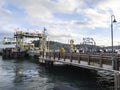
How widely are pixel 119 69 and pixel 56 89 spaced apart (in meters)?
6.53

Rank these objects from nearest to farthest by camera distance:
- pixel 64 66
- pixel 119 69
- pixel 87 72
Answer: pixel 119 69, pixel 87 72, pixel 64 66

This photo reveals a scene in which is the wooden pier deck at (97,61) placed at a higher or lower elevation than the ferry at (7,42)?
lower

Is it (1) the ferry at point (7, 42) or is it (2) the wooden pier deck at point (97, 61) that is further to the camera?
(1) the ferry at point (7, 42)

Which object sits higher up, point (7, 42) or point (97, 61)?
point (7, 42)

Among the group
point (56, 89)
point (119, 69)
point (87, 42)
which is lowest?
point (56, 89)

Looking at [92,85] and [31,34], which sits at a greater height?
[31,34]

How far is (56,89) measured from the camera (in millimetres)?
25453

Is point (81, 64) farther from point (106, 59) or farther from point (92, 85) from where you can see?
point (106, 59)

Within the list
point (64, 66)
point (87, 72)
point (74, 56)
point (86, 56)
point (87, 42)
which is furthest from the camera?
point (87, 42)

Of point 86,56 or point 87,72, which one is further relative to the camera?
point 87,72

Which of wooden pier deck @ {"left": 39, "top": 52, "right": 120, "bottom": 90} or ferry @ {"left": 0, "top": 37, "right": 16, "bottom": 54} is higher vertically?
ferry @ {"left": 0, "top": 37, "right": 16, "bottom": 54}

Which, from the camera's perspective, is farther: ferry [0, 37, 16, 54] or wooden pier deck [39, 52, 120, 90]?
ferry [0, 37, 16, 54]

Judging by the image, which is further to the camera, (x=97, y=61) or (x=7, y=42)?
(x=7, y=42)

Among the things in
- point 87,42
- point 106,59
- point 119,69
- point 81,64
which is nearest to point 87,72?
point 81,64
